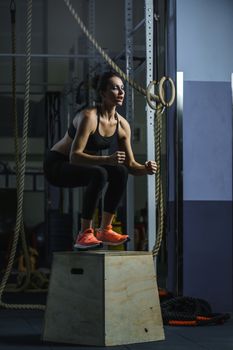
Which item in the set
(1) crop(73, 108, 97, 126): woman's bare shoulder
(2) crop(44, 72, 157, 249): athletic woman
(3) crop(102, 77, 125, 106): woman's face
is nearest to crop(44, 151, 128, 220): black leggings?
(2) crop(44, 72, 157, 249): athletic woman

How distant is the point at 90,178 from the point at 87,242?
0.33 m

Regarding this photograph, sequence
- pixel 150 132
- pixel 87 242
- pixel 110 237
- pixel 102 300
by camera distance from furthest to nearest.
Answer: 1. pixel 150 132
2. pixel 110 237
3. pixel 87 242
4. pixel 102 300

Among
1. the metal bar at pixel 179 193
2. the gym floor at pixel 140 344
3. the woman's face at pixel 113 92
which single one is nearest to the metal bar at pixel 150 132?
the metal bar at pixel 179 193

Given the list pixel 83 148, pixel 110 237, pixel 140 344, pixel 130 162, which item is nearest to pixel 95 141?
pixel 83 148

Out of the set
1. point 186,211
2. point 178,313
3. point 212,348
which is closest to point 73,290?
point 212,348

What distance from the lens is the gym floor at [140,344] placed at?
386cm

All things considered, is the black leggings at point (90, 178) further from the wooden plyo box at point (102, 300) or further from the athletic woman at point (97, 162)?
the wooden plyo box at point (102, 300)

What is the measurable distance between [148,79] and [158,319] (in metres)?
1.72

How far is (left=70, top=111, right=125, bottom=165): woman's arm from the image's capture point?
4.03 meters

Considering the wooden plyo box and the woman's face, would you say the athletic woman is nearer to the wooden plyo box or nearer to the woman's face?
the woman's face

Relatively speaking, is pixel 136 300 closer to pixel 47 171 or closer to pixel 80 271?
pixel 80 271

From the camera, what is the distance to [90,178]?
4.09 metres

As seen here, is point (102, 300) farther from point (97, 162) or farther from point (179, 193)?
point (179, 193)

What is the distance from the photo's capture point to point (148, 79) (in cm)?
519
